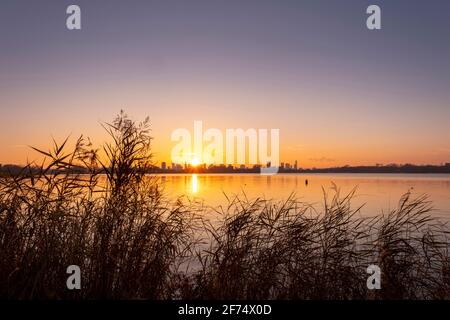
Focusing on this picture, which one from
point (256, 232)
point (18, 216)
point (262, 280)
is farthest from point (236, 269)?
point (18, 216)

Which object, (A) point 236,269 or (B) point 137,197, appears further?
(B) point 137,197

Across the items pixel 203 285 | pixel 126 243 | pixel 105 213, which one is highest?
pixel 105 213

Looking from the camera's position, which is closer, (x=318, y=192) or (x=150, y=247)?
(x=150, y=247)

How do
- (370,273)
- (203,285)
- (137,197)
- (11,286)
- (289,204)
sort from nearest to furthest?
(11,286)
(203,285)
(370,273)
(137,197)
(289,204)

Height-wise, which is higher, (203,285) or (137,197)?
(137,197)

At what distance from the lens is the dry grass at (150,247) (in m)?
6.98

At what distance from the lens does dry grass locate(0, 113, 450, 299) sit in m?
6.98

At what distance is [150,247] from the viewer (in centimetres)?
811

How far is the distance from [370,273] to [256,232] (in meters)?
2.37

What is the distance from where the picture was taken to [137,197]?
890 centimetres

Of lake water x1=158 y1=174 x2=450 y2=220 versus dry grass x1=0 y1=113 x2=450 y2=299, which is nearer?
dry grass x1=0 y1=113 x2=450 y2=299

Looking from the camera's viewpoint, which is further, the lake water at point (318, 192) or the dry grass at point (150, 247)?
the lake water at point (318, 192)

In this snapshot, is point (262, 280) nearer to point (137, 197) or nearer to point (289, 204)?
point (289, 204)
